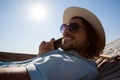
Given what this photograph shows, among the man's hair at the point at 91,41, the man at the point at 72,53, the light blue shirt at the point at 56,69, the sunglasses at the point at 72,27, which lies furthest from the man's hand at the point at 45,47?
the light blue shirt at the point at 56,69

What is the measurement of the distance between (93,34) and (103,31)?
148 mm

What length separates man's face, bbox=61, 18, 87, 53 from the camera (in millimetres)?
2478

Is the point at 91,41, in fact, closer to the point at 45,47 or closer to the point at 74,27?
the point at 74,27

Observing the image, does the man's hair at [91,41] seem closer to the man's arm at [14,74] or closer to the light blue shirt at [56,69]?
the light blue shirt at [56,69]

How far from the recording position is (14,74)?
1.30 meters

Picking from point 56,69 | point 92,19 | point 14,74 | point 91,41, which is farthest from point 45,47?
point 14,74

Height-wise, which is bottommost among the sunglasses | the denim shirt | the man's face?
the denim shirt

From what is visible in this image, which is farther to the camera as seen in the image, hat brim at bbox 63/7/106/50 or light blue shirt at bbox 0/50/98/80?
hat brim at bbox 63/7/106/50

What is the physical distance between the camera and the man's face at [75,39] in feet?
8.13

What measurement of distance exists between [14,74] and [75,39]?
56.6 inches

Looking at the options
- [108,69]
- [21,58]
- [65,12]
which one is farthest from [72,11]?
[21,58]

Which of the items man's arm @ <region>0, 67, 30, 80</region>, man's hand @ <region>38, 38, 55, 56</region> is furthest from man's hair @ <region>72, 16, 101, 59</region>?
man's arm @ <region>0, 67, 30, 80</region>

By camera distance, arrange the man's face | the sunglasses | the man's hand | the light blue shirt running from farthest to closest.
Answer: the man's hand
the sunglasses
the man's face
the light blue shirt

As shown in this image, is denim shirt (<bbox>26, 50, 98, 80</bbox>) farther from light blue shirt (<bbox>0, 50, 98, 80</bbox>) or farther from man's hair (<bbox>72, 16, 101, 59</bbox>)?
man's hair (<bbox>72, 16, 101, 59</bbox>)
